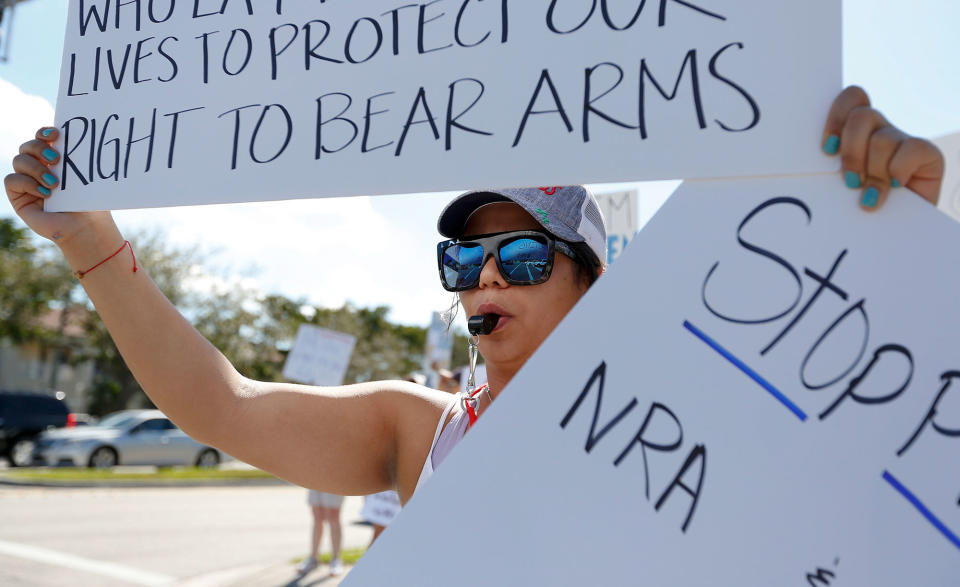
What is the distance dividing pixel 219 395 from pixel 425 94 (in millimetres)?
790

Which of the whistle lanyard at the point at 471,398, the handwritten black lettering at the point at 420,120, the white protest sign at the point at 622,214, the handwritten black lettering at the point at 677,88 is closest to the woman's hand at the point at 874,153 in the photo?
the handwritten black lettering at the point at 677,88

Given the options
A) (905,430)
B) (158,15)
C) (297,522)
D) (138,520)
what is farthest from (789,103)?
(297,522)

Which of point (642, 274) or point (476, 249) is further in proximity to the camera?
point (476, 249)

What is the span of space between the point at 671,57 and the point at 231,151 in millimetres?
803

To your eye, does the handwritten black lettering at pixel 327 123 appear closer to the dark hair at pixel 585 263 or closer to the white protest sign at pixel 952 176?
the dark hair at pixel 585 263

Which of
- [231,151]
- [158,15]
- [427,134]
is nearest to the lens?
[427,134]

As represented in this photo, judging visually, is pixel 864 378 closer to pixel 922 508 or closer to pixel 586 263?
pixel 922 508

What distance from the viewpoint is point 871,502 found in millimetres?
871

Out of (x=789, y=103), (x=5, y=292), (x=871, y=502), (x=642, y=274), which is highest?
(x=5, y=292)

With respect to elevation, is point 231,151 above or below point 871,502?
above

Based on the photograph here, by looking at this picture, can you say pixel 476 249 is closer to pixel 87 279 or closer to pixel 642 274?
pixel 642 274

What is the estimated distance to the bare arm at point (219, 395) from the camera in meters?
1.49

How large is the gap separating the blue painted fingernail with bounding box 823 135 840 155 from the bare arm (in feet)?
3.25

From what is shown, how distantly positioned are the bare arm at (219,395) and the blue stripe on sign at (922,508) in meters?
0.94
